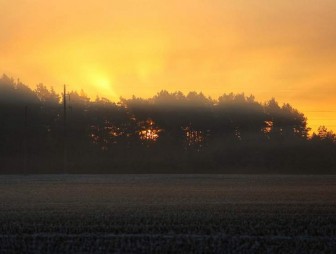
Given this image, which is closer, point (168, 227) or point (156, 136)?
point (168, 227)

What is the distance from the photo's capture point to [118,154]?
104m

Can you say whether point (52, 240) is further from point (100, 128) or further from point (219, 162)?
point (100, 128)

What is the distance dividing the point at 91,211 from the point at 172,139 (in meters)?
82.2

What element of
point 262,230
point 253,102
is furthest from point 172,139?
point 262,230

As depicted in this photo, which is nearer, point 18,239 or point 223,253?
point 223,253

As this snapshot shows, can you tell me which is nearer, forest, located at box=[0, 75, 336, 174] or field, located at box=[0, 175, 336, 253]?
field, located at box=[0, 175, 336, 253]

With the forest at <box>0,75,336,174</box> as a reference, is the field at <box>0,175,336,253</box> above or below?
below

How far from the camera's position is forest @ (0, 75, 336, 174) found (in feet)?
289

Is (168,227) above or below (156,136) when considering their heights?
below

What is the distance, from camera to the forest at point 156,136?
88000mm

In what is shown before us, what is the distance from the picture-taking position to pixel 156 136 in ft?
352

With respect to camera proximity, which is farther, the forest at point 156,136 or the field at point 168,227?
the forest at point 156,136

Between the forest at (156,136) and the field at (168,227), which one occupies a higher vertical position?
the forest at (156,136)

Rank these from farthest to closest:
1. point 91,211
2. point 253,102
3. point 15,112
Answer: point 253,102
point 15,112
point 91,211
